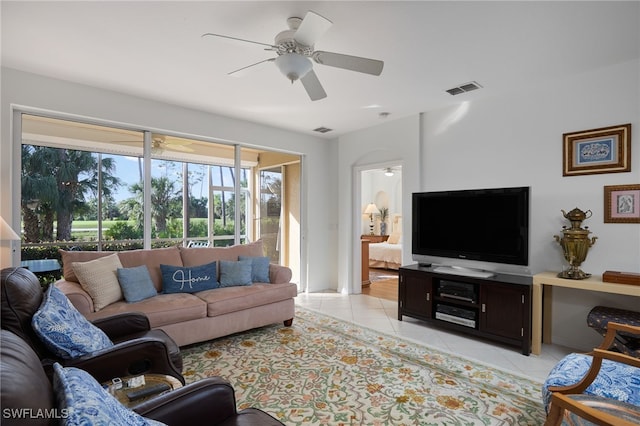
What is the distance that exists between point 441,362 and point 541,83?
300cm

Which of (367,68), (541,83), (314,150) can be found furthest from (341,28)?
(314,150)

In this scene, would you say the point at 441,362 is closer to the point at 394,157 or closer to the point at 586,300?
the point at 586,300

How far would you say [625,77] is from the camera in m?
2.95

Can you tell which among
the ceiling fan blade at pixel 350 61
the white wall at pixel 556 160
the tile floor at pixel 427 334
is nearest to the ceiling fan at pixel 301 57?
the ceiling fan blade at pixel 350 61

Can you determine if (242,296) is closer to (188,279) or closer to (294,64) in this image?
(188,279)

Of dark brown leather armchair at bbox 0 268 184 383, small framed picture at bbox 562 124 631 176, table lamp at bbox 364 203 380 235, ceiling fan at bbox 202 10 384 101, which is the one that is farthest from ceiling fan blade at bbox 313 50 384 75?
table lamp at bbox 364 203 380 235

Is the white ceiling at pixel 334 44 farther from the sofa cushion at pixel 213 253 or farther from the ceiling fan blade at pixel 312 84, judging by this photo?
the sofa cushion at pixel 213 253

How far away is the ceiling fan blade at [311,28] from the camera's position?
1845mm

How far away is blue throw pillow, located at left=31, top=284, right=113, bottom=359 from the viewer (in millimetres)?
1656

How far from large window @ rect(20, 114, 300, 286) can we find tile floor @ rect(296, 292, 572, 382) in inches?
65.8

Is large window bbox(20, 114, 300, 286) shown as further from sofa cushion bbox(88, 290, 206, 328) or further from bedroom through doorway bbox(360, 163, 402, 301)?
bedroom through doorway bbox(360, 163, 402, 301)

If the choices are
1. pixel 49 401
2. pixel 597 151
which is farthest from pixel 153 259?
pixel 597 151

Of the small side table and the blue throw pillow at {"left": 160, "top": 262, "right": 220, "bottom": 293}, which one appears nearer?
the small side table

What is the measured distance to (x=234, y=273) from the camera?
3740mm
